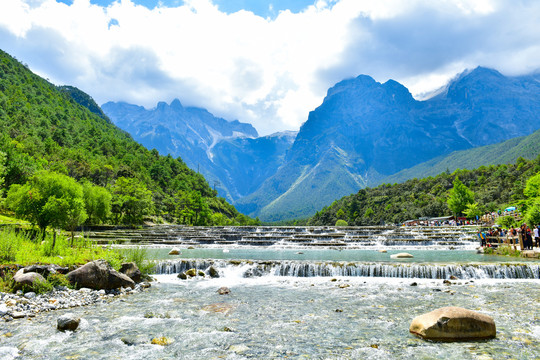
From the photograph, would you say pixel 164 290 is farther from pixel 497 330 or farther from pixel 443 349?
pixel 497 330

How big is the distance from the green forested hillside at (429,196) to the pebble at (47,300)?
93865mm

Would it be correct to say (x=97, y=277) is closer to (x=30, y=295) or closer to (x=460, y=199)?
(x=30, y=295)

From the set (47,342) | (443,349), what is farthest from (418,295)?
(47,342)

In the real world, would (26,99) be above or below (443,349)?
above

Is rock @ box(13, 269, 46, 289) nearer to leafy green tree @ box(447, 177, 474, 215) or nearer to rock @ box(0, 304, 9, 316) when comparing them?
rock @ box(0, 304, 9, 316)

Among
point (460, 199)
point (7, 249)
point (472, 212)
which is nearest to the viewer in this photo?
point (7, 249)

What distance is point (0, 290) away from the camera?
1205 centimetres

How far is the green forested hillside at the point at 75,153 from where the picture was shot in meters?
83.9

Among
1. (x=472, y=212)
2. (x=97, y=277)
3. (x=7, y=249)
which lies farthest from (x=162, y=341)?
(x=472, y=212)

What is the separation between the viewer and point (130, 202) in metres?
74.2

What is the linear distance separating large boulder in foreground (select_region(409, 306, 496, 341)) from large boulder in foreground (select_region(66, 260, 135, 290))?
13505 millimetres

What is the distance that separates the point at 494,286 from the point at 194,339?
16.7 m

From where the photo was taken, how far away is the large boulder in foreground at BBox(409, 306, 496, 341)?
873cm

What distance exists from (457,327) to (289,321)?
5.12 m
